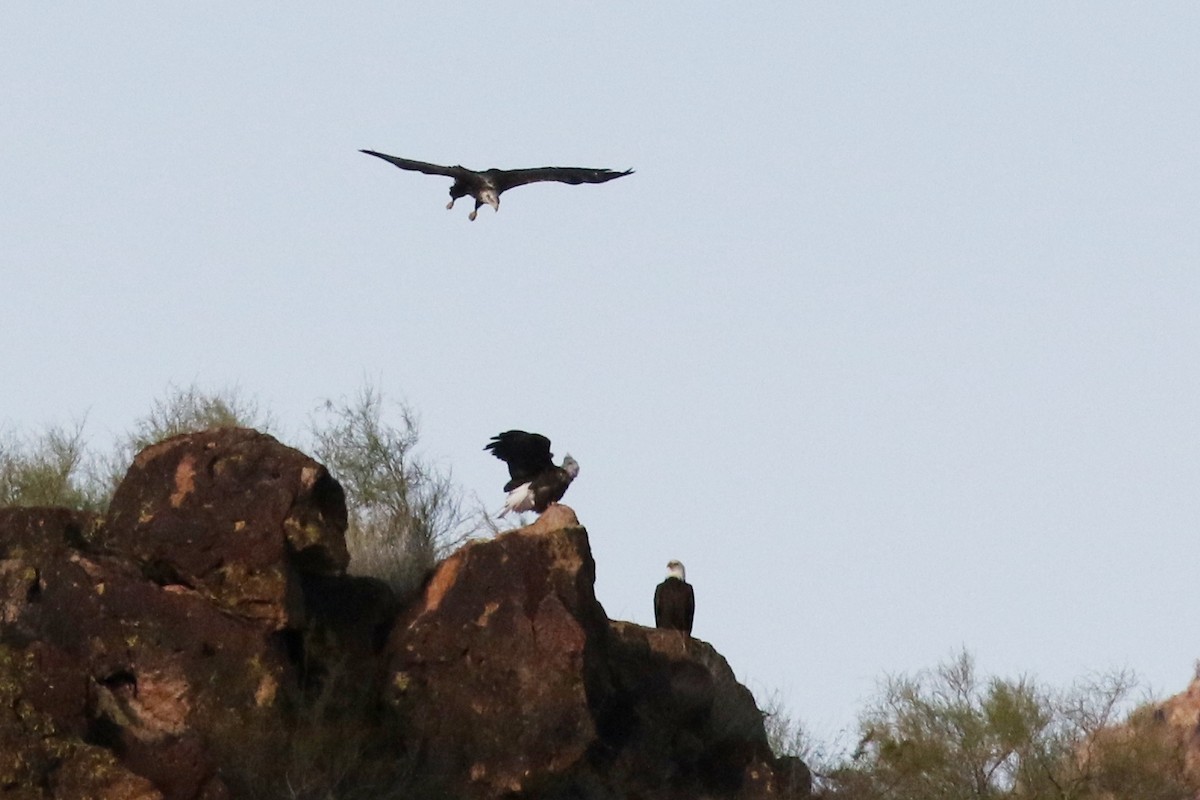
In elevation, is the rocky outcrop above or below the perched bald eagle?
below

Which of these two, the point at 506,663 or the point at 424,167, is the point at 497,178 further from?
the point at 506,663

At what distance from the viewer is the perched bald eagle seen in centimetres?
2752

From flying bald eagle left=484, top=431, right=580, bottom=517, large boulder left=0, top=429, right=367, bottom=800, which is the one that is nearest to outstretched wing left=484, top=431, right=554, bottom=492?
flying bald eagle left=484, top=431, right=580, bottom=517

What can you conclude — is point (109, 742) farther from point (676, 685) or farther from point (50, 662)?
point (676, 685)

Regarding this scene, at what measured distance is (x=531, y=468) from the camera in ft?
84.8

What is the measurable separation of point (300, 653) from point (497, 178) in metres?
5.63

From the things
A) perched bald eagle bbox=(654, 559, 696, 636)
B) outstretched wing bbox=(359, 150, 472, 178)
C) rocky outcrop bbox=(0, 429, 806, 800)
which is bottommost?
rocky outcrop bbox=(0, 429, 806, 800)

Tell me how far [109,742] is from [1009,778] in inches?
→ 549

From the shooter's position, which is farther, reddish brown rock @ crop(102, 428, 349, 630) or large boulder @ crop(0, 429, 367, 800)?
reddish brown rock @ crop(102, 428, 349, 630)

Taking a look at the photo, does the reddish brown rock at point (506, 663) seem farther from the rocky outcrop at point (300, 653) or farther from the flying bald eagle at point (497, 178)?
the flying bald eagle at point (497, 178)

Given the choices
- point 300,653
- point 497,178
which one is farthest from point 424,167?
point 300,653

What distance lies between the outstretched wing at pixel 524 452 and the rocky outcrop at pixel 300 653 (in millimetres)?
1106

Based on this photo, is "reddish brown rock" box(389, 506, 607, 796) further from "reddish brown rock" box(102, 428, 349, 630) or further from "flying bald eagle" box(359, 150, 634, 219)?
"flying bald eagle" box(359, 150, 634, 219)

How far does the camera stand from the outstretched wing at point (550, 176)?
83.3 ft
